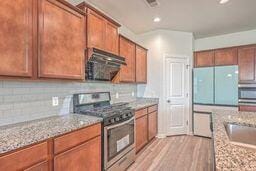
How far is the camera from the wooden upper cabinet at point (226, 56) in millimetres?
4195

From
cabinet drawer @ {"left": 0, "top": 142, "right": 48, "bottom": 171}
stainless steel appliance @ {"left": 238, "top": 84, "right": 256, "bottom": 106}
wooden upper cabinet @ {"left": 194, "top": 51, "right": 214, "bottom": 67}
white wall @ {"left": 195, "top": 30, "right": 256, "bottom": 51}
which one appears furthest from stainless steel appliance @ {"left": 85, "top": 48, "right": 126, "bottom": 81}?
white wall @ {"left": 195, "top": 30, "right": 256, "bottom": 51}

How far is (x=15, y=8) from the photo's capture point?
149cm

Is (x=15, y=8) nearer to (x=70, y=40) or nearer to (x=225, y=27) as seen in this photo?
(x=70, y=40)

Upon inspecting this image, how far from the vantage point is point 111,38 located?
9.53 ft

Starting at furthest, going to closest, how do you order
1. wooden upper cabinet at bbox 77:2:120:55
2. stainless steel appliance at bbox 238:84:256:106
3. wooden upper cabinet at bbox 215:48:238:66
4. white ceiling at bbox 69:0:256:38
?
wooden upper cabinet at bbox 215:48:238:66
stainless steel appliance at bbox 238:84:256:106
white ceiling at bbox 69:0:256:38
wooden upper cabinet at bbox 77:2:120:55

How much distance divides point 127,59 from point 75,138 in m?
2.20

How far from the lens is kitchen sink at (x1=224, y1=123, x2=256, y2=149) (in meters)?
1.60

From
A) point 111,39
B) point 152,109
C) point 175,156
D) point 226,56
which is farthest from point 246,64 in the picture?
point 111,39

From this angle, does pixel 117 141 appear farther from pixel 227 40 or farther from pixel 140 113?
pixel 227 40

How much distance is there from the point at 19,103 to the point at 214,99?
4107 millimetres

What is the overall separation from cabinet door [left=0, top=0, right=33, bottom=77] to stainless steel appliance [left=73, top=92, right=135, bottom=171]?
1.07 meters

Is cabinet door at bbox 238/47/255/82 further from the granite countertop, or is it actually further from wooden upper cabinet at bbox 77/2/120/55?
the granite countertop

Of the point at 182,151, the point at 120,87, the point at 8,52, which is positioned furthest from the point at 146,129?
the point at 8,52

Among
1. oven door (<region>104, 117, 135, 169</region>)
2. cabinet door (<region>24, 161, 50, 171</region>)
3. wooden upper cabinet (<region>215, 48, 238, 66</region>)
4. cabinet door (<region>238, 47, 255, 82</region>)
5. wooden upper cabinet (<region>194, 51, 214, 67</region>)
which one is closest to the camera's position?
cabinet door (<region>24, 161, 50, 171</region>)
